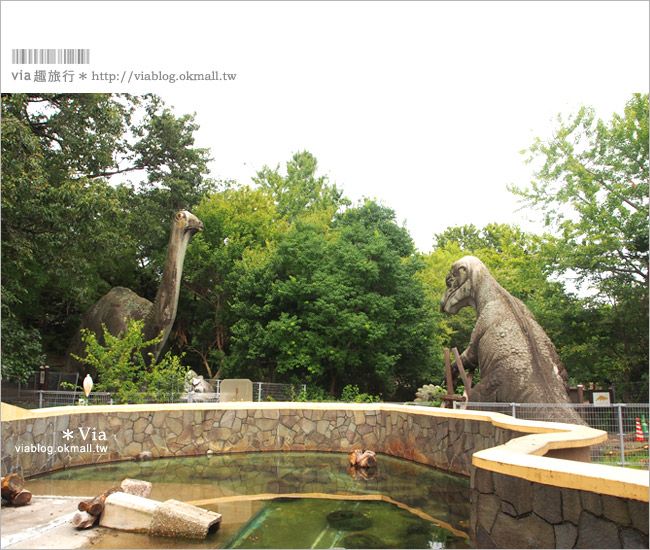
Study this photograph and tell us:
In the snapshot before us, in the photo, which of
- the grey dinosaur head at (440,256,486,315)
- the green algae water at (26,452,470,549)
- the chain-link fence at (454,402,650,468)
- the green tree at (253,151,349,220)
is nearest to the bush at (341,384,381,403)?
the grey dinosaur head at (440,256,486,315)

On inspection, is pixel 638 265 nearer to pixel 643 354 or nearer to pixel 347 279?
pixel 643 354

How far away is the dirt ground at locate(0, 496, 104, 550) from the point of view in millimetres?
4340

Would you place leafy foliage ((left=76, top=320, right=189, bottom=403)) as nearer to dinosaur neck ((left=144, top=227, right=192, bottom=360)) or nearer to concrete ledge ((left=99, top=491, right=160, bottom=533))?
dinosaur neck ((left=144, top=227, right=192, bottom=360))

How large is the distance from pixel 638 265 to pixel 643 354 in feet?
9.08

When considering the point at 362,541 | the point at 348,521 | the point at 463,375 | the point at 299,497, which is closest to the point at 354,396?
the point at 463,375

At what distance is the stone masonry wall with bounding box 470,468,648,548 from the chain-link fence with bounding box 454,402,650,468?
15.0ft

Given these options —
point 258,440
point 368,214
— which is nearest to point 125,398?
point 258,440

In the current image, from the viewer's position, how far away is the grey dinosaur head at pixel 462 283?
11320 millimetres

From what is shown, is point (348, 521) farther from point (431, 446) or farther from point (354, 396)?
point (354, 396)

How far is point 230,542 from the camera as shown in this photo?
15.3 feet

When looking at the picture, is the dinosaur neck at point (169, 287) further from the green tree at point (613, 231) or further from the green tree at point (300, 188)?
the green tree at point (300, 188)

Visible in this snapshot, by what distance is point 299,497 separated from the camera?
6430 millimetres

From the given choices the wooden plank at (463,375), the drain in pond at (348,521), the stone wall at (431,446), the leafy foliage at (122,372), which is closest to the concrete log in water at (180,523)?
the drain in pond at (348,521)

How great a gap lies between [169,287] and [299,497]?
887 cm
